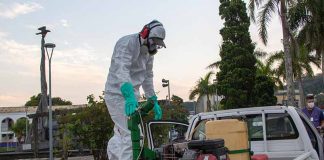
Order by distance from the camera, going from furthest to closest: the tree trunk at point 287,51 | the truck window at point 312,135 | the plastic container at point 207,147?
the tree trunk at point 287,51, the truck window at point 312,135, the plastic container at point 207,147

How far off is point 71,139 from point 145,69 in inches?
365

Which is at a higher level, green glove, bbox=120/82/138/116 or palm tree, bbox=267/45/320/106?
palm tree, bbox=267/45/320/106

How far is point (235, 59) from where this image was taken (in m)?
36.4

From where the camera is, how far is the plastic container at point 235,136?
531 cm

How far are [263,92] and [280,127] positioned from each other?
30383 mm

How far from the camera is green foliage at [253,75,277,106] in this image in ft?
118

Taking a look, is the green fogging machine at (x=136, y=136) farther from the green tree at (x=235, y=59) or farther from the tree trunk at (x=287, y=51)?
the green tree at (x=235, y=59)

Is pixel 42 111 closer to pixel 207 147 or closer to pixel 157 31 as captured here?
pixel 157 31

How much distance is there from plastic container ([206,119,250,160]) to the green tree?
1198 inches

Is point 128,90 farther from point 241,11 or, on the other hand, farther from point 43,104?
point 241,11

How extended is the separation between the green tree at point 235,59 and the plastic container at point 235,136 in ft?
99.8

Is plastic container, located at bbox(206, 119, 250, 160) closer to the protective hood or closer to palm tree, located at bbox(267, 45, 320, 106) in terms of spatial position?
the protective hood

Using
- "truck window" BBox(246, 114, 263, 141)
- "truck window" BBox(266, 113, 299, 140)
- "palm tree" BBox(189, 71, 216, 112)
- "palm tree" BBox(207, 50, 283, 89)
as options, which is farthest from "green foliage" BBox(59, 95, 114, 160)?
"palm tree" BBox(189, 71, 216, 112)

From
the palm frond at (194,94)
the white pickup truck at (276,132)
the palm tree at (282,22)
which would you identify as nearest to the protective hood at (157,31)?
the white pickup truck at (276,132)
